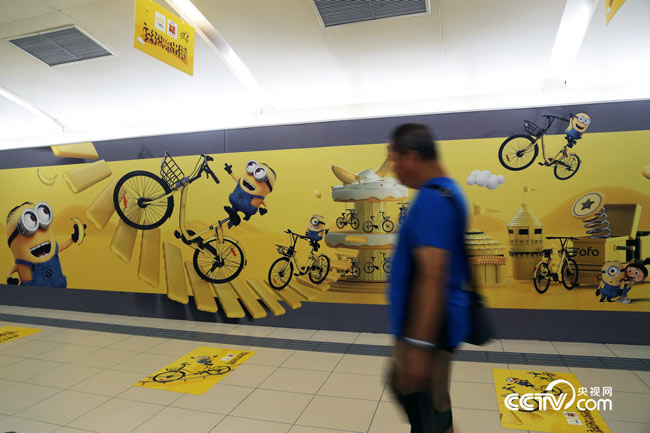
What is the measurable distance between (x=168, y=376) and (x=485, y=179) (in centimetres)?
363

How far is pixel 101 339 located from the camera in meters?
4.58

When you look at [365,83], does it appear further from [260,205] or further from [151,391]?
[151,391]

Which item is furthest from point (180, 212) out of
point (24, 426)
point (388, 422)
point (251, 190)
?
point (388, 422)

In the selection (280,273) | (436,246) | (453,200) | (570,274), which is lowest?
(280,273)

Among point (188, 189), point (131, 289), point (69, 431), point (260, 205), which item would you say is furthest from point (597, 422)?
point (131, 289)

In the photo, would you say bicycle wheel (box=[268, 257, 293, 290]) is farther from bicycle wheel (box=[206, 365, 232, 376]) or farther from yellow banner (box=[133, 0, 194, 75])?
yellow banner (box=[133, 0, 194, 75])

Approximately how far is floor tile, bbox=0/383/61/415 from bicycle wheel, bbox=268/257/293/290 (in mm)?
2314

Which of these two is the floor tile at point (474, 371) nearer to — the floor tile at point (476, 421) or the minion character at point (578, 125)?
the floor tile at point (476, 421)

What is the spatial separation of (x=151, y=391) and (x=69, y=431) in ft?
2.14

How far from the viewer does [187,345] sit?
4.29m

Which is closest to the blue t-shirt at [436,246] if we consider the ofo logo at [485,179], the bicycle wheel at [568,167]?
the ofo logo at [485,179]

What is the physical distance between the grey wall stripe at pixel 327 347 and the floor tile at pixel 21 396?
1.36 metres

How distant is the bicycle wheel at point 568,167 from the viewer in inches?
158

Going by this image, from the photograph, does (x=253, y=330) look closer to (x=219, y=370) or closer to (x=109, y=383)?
(x=219, y=370)
